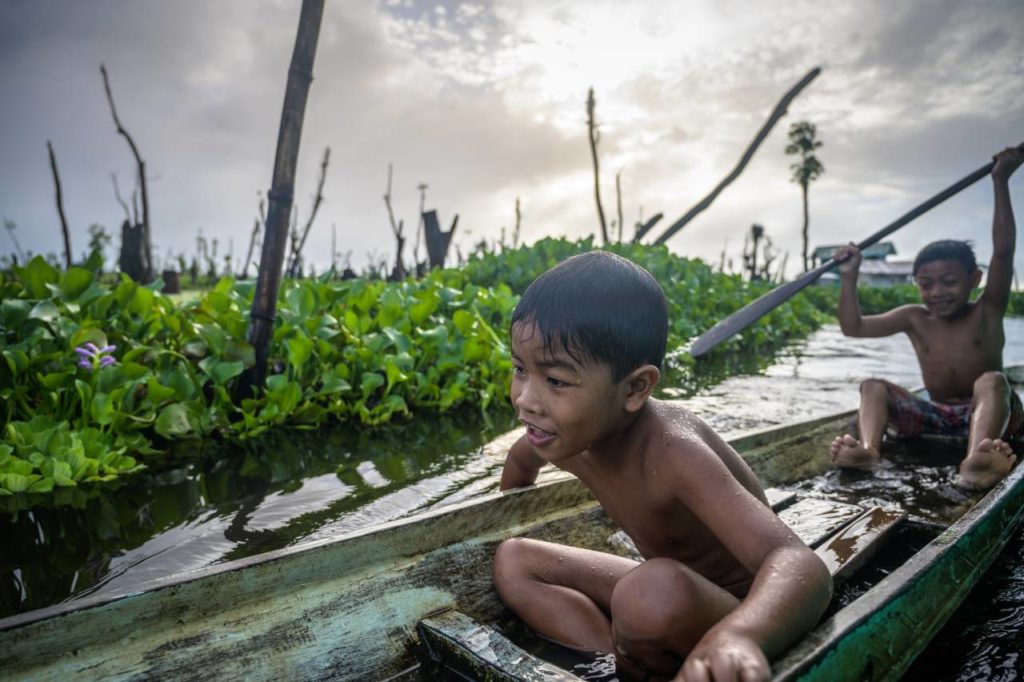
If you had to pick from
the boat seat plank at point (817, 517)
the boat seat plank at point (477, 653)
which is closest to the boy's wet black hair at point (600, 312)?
the boat seat plank at point (477, 653)

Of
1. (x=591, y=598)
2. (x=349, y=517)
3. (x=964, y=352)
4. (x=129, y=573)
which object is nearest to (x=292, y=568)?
(x=591, y=598)

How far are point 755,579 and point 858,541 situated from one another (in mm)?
1095

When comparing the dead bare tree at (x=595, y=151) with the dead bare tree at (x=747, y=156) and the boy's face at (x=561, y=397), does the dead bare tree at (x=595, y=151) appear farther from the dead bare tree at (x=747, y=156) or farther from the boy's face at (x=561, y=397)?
the boy's face at (x=561, y=397)

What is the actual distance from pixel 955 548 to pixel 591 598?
0.94 m

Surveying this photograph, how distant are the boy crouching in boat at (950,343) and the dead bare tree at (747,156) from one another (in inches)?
249

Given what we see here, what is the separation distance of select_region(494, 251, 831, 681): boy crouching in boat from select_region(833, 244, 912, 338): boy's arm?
8.71 ft

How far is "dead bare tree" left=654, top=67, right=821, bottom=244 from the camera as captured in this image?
934cm

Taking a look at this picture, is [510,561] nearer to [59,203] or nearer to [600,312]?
[600,312]

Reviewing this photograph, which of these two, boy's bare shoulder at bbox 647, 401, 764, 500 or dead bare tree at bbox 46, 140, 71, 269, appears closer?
boy's bare shoulder at bbox 647, 401, 764, 500

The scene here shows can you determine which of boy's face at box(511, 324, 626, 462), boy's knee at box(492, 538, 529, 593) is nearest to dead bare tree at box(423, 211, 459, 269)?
boy's knee at box(492, 538, 529, 593)

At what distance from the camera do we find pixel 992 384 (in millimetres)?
3316

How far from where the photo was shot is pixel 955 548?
5.74ft

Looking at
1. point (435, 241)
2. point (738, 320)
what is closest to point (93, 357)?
point (738, 320)

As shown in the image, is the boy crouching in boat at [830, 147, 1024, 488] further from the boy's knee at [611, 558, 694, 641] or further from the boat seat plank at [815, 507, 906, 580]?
the boy's knee at [611, 558, 694, 641]
